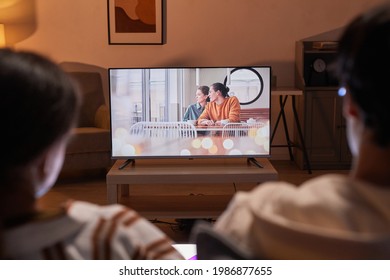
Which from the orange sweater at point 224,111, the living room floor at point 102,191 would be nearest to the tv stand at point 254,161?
the orange sweater at point 224,111

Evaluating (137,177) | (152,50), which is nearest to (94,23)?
(152,50)

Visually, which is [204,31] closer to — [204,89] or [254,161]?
[204,89]

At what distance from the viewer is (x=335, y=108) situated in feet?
14.8

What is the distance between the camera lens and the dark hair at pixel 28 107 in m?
0.54

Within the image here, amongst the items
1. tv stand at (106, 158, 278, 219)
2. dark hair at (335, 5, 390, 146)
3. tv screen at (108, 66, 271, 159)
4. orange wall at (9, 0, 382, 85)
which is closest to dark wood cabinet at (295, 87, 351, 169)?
orange wall at (9, 0, 382, 85)

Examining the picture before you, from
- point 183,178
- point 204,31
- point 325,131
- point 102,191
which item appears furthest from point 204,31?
→ point 183,178

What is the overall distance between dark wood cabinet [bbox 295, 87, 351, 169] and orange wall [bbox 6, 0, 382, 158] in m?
0.46

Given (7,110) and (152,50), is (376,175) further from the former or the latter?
(152,50)

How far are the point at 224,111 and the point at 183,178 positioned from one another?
1.46 ft

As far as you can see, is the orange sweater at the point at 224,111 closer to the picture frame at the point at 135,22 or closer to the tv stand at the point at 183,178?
the tv stand at the point at 183,178

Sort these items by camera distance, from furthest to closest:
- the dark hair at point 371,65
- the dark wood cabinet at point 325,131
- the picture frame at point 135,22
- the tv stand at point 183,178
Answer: the picture frame at point 135,22 → the dark wood cabinet at point 325,131 → the tv stand at point 183,178 → the dark hair at point 371,65

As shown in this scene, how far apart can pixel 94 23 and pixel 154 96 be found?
6.65 ft

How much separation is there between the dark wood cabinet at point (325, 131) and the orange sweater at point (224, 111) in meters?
1.65

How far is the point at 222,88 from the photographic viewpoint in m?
2.97
